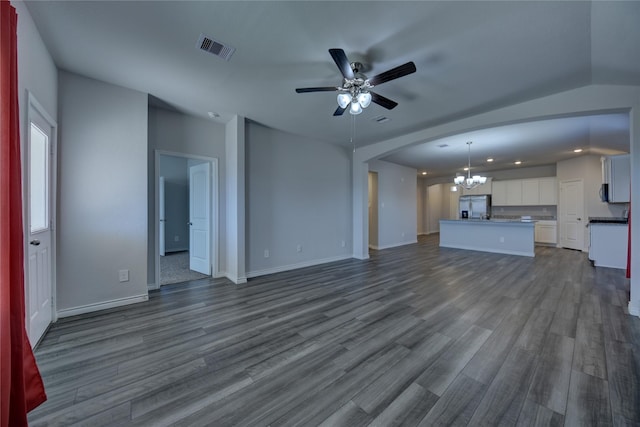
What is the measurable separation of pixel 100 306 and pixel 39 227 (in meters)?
1.07

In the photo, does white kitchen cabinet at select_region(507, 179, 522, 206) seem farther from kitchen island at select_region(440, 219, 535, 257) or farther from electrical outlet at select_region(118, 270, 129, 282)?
electrical outlet at select_region(118, 270, 129, 282)

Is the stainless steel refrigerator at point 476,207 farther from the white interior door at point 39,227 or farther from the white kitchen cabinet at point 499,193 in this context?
the white interior door at point 39,227

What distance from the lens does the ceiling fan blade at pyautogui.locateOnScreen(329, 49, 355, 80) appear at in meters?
1.87

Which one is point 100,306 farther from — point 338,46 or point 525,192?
point 525,192

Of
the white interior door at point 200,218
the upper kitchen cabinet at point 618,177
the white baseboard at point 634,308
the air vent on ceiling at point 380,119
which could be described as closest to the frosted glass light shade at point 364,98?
the air vent on ceiling at point 380,119

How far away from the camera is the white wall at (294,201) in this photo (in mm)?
4336

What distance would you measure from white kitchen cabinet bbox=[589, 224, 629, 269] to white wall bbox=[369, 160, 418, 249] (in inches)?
162

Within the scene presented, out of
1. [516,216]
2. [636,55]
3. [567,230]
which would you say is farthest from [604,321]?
[516,216]

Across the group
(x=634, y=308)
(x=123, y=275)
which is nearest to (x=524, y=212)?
(x=634, y=308)

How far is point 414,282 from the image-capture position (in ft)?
12.6

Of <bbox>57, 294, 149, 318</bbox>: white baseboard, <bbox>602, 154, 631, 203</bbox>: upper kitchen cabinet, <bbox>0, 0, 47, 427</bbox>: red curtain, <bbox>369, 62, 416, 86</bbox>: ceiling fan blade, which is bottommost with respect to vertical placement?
<bbox>57, 294, 149, 318</bbox>: white baseboard

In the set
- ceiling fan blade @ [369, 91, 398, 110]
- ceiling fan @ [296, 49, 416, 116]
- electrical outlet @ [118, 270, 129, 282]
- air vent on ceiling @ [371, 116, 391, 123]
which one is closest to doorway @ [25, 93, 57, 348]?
electrical outlet @ [118, 270, 129, 282]

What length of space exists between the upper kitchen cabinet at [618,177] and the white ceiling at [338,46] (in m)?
4.30

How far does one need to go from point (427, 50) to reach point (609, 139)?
220 inches
